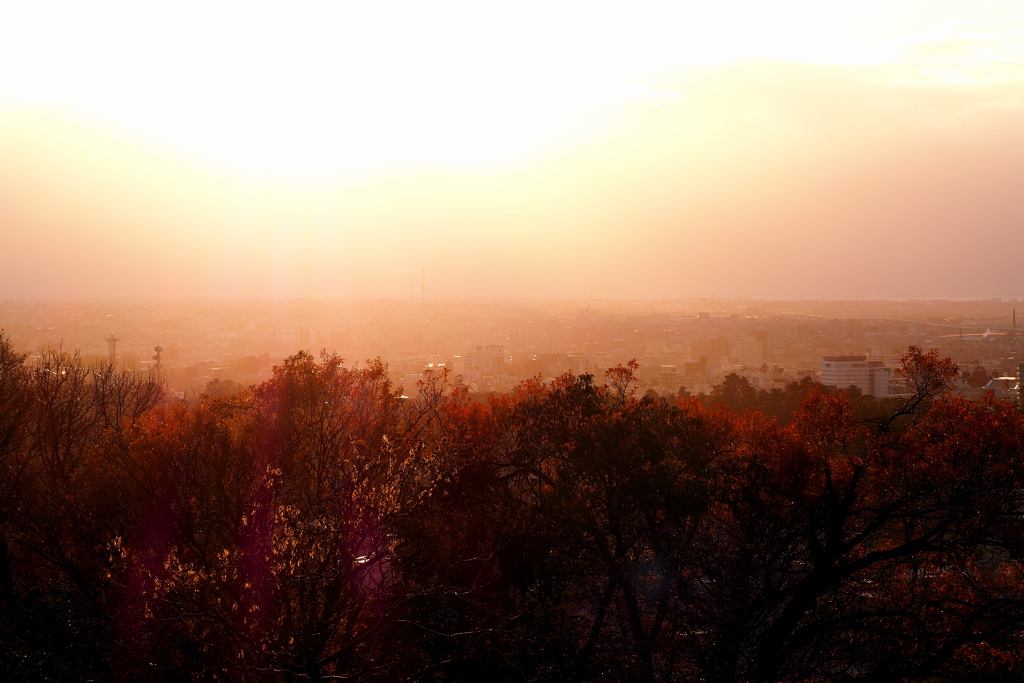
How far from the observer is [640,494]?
416 inches

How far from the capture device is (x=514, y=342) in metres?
79.0

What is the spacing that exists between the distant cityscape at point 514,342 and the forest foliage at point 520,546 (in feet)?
86.0

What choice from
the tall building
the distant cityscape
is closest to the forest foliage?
the distant cityscape

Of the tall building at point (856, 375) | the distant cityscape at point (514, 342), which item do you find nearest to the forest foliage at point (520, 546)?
the distant cityscape at point (514, 342)

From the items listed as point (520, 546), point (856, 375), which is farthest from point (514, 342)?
point (520, 546)

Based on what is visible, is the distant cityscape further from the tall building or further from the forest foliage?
the forest foliage

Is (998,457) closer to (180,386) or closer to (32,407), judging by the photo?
(32,407)

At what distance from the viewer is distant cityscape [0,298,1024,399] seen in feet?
166

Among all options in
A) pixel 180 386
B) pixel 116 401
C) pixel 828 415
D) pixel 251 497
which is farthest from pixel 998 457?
pixel 180 386

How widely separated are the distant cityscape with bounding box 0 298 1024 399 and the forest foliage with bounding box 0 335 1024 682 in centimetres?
2621

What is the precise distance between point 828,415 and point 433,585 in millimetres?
6477

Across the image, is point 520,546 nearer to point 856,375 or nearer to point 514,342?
point 856,375

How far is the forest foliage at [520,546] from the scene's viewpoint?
26.8ft

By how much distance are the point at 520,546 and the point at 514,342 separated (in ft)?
226
